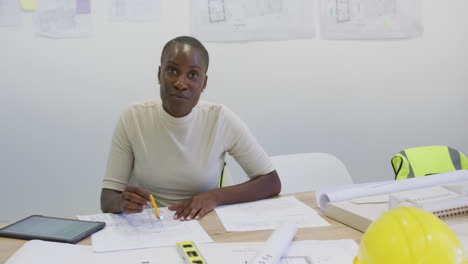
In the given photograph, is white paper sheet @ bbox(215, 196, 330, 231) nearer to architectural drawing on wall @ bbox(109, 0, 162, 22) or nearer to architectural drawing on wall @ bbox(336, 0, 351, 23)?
architectural drawing on wall @ bbox(109, 0, 162, 22)

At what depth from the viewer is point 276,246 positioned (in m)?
0.92

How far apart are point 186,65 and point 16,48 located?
50.7 inches

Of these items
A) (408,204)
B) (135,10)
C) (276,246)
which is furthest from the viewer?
(135,10)

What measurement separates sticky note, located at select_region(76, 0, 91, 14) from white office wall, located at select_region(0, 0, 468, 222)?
4 centimetres

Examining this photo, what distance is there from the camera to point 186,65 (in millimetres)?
1408

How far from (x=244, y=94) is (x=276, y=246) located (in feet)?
5.54

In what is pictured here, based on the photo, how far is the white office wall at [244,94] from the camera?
2.27 m

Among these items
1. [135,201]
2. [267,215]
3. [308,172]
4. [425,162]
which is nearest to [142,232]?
[135,201]

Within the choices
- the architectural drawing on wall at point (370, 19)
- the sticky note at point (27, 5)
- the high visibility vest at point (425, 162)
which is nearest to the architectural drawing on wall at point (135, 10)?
the sticky note at point (27, 5)

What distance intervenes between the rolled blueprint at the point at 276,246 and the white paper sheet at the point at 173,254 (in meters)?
0.02

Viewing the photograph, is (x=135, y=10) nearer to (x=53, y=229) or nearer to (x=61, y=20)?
(x=61, y=20)

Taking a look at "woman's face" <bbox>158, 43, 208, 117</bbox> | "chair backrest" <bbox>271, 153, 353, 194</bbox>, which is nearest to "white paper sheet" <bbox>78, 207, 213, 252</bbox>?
"woman's face" <bbox>158, 43, 208, 117</bbox>

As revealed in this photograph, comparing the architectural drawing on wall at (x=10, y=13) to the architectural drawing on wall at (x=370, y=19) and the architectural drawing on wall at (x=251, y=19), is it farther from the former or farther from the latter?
the architectural drawing on wall at (x=370, y=19)

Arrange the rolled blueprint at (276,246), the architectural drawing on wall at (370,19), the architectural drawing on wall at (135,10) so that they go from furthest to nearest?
1. the architectural drawing on wall at (370,19)
2. the architectural drawing on wall at (135,10)
3. the rolled blueprint at (276,246)
